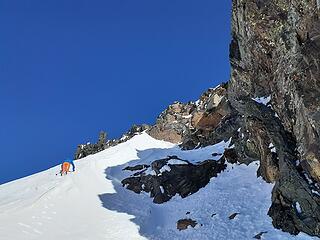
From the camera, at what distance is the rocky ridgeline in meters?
20.4

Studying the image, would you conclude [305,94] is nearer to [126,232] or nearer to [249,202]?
[249,202]

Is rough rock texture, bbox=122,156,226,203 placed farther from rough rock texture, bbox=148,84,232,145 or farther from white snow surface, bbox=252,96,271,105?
white snow surface, bbox=252,96,271,105

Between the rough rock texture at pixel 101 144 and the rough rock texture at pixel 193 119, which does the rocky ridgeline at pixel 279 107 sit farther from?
the rough rock texture at pixel 101 144

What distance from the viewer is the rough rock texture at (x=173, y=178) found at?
116 feet

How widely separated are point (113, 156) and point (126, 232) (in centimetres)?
2890

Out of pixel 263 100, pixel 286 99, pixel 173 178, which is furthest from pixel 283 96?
pixel 173 178

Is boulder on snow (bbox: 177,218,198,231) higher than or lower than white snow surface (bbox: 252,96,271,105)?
lower

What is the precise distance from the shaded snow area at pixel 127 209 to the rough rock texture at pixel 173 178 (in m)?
0.77

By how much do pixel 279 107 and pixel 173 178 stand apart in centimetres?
1598

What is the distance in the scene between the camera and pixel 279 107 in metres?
24.8

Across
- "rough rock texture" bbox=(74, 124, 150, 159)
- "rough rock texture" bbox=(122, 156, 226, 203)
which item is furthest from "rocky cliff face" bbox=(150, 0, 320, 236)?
"rough rock texture" bbox=(74, 124, 150, 159)

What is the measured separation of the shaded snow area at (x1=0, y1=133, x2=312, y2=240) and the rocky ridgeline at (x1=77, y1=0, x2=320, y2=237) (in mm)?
1200

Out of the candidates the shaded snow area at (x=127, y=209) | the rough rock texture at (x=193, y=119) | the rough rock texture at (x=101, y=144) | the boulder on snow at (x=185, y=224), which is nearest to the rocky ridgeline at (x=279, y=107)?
the shaded snow area at (x=127, y=209)

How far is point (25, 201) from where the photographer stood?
34.0 m
